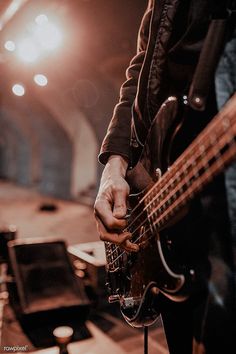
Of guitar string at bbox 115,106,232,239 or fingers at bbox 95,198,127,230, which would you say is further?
fingers at bbox 95,198,127,230

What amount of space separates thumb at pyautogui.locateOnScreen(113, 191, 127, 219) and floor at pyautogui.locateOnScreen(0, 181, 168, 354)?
2412mm

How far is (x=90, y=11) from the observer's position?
6.99m

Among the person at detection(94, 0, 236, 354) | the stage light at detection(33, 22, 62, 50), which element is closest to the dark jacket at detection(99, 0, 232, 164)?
the person at detection(94, 0, 236, 354)

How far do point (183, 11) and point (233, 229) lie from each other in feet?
2.69

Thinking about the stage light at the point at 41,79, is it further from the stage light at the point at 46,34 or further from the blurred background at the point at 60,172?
the stage light at the point at 46,34

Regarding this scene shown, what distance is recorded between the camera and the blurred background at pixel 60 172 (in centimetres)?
352

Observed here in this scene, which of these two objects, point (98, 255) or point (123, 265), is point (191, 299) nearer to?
point (123, 265)

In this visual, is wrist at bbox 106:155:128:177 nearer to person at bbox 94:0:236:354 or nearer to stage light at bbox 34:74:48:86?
person at bbox 94:0:236:354

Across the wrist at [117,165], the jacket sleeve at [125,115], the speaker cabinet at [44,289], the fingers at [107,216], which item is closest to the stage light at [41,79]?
the speaker cabinet at [44,289]

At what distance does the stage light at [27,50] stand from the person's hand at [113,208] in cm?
681

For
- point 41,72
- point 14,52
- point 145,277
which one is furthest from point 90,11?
point 145,277

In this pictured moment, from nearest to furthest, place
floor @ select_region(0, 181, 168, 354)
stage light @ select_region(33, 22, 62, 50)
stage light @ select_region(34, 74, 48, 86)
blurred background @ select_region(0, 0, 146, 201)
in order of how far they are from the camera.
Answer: floor @ select_region(0, 181, 168, 354) → blurred background @ select_region(0, 0, 146, 201) → stage light @ select_region(33, 22, 62, 50) → stage light @ select_region(34, 74, 48, 86)

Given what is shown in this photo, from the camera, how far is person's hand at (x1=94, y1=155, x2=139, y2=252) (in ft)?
4.21

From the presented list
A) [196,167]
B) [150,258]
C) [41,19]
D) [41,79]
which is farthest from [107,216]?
[41,79]
